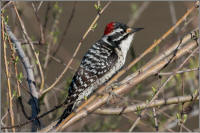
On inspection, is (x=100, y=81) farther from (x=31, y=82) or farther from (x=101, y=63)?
(x=31, y=82)

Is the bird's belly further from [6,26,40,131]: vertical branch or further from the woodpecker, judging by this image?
[6,26,40,131]: vertical branch

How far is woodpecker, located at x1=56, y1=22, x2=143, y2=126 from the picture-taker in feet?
14.2

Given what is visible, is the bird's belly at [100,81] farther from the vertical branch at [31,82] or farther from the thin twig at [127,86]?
the thin twig at [127,86]

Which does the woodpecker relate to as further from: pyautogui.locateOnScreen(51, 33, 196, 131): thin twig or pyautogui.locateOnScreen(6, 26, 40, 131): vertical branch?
pyautogui.locateOnScreen(51, 33, 196, 131): thin twig

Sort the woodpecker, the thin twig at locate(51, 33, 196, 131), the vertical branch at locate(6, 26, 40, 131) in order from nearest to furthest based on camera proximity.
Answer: the thin twig at locate(51, 33, 196, 131), the vertical branch at locate(6, 26, 40, 131), the woodpecker

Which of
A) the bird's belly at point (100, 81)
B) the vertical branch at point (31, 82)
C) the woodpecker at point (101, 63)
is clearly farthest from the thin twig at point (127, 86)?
the bird's belly at point (100, 81)

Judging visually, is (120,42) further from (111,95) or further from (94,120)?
(111,95)

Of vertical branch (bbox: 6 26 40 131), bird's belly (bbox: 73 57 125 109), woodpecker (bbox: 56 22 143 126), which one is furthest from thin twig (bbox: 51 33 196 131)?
bird's belly (bbox: 73 57 125 109)

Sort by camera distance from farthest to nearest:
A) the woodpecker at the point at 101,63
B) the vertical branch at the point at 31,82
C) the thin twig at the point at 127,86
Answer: the woodpecker at the point at 101,63
the vertical branch at the point at 31,82
the thin twig at the point at 127,86

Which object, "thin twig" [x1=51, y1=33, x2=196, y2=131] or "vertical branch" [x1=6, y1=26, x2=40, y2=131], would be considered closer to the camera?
"thin twig" [x1=51, y1=33, x2=196, y2=131]

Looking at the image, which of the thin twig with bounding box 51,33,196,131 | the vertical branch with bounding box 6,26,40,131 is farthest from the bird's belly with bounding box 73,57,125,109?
the thin twig with bounding box 51,33,196,131

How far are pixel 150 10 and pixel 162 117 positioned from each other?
5.91 metres

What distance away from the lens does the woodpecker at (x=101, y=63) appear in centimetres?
432

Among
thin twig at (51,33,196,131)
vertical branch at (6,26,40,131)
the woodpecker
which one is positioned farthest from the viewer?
the woodpecker
